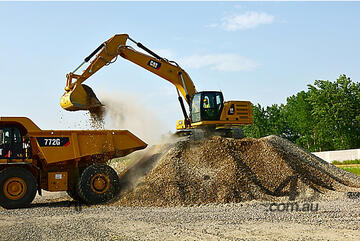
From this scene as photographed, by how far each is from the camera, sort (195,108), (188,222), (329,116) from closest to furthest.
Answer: (188,222) → (195,108) → (329,116)

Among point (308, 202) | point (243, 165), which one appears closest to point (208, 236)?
point (308, 202)

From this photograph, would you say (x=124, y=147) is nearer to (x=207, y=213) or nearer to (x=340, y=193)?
(x=207, y=213)

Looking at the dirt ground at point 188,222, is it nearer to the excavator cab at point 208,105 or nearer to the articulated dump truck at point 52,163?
the articulated dump truck at point 52,163

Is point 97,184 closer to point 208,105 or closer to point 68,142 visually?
point 68,142

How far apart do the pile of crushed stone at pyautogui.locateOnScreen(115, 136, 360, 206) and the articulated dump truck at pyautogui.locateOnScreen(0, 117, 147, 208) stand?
112cm

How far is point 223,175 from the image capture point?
1441 centimetres

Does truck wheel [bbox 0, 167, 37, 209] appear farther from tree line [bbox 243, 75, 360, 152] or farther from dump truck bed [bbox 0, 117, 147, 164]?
tree line [bbox 243, 75, 360, 152]

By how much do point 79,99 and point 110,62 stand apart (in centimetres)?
270

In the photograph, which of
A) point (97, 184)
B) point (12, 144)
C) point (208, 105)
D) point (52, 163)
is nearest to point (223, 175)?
point (97, 184)

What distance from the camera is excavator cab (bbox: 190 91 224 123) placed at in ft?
59.5

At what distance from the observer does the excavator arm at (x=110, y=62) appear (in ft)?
51.7

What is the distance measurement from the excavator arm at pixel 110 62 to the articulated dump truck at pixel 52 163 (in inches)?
73.0

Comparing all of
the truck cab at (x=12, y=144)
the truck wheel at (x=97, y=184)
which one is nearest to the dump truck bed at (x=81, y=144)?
the truck cab at (x=12, y=144)

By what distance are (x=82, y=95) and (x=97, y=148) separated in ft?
7.98
